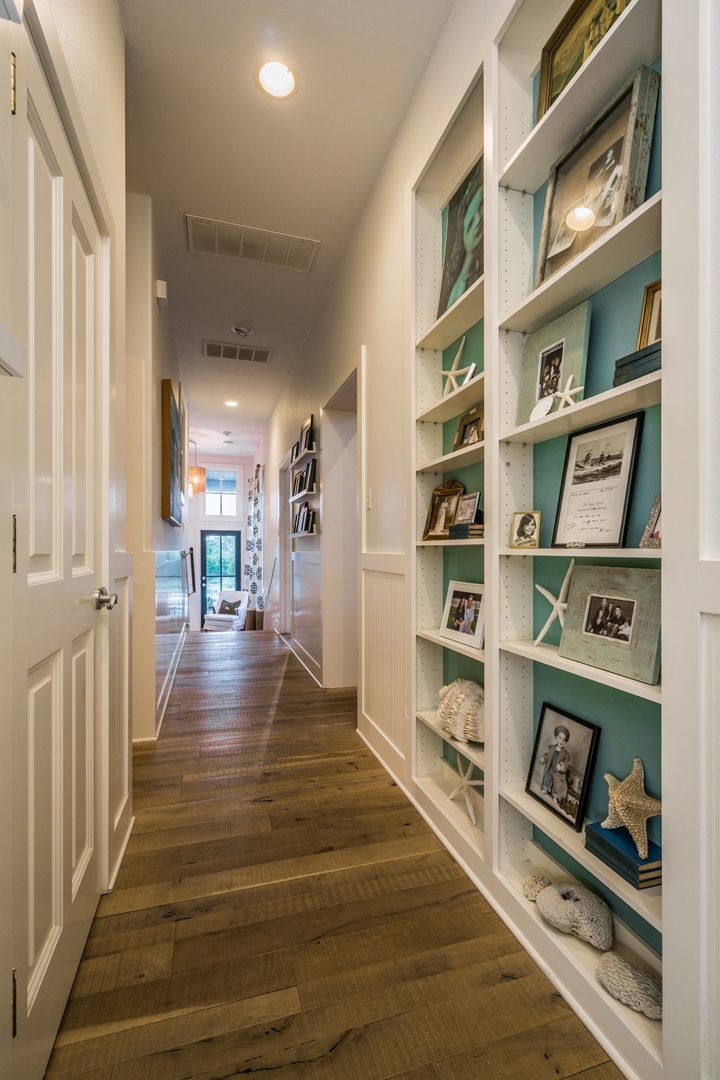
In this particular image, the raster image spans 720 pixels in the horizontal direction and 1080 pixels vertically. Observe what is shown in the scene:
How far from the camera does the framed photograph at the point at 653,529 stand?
3.29 feet

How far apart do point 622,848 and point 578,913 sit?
11.3 inches

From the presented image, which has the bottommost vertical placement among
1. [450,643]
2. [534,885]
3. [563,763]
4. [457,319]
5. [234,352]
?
[534,885]

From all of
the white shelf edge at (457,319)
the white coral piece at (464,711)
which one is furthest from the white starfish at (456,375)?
the white coral piece at (464,711)

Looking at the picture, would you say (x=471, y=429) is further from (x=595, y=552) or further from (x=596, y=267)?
(x=595, y=552)

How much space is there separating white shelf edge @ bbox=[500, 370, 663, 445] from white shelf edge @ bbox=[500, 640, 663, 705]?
0.56 metres

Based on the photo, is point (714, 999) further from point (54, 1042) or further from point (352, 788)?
point (352, 788)

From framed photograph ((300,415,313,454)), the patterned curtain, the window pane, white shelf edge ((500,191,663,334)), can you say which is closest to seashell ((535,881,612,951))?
white shelf edge ((500,191,663,334))

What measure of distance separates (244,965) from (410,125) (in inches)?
114

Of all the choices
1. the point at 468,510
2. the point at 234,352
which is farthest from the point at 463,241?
the point at 234,352

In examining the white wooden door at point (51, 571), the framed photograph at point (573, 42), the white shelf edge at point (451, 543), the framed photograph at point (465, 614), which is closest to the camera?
the white wooden door at point (51, 571)

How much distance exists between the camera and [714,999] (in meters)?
0.79

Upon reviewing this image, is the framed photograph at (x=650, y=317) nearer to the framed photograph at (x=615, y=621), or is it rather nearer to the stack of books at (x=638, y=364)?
the stack of books at (x=638, y=364)

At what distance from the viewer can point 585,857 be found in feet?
3.68

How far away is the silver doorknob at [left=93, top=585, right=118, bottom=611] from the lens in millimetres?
1360
